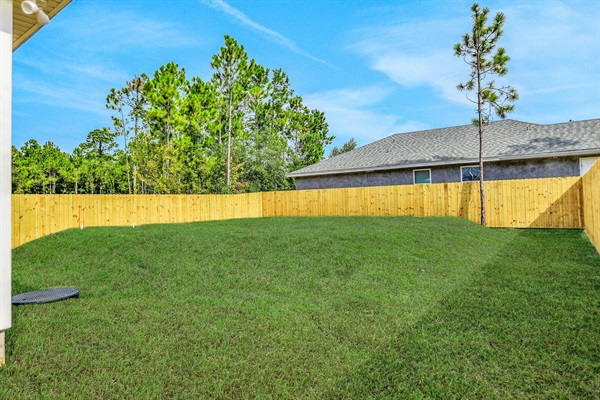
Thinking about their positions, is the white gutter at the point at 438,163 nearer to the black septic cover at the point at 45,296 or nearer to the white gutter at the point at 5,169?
the black septic cover at the point at 45,296

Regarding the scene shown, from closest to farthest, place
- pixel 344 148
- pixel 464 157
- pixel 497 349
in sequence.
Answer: pixel 497 349, pixel 464 157, pixel 344 148

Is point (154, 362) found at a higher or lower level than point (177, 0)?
lower

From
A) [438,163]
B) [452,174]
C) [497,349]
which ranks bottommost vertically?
[497,349]

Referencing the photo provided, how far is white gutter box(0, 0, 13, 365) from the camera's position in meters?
2.58

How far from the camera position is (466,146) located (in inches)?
633

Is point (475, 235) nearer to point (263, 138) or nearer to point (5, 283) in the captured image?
point (5, 283)

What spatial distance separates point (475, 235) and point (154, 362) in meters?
8.78

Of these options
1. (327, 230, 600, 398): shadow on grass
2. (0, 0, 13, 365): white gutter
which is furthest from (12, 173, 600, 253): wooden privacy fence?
(0, 0, 13, 365): white gutter

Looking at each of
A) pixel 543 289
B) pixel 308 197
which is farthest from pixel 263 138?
pixel 543 289

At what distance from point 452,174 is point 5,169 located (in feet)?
51.0

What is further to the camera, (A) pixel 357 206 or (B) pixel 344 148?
(B) pixel 344 148

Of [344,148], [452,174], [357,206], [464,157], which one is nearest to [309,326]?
[357,206]

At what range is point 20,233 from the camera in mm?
9156

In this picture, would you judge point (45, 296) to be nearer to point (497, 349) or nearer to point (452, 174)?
point (497, 349)
